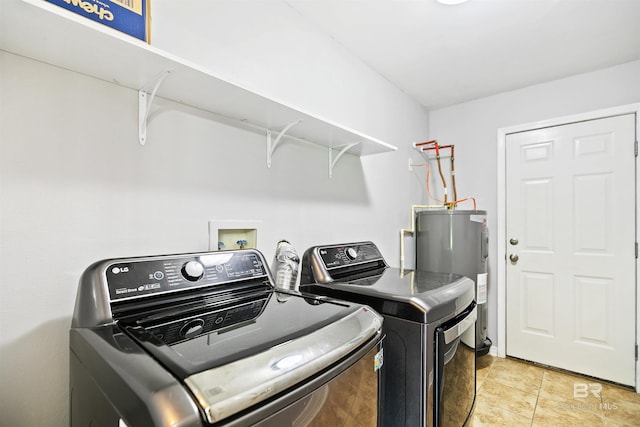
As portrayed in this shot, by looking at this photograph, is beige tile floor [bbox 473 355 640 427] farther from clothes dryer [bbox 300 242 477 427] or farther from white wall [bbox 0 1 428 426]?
white wall [bbox 0 1 428 426]

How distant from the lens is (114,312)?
79cm

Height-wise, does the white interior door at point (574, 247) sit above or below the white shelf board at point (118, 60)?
below

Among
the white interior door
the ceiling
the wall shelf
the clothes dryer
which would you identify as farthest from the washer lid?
the white interior door

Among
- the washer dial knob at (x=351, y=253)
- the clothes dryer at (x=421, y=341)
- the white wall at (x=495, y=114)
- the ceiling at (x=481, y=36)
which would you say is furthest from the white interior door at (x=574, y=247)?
the washer dial knob at (x=351, y=253)

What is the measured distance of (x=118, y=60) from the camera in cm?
88

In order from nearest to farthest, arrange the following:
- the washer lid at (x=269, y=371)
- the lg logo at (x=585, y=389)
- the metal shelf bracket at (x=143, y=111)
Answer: the washer lid at (x=269, y=371)
the metal shelf bracket at (x=143, y=111)
the lg logo at (x=585, y=389)

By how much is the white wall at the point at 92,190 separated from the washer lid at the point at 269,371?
0.68 metres

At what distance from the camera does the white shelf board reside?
0.70m

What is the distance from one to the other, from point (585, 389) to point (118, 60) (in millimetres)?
3340

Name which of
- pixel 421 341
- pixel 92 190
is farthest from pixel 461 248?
pixel 92 190

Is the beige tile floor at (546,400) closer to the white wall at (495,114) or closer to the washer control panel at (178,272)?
the white wall at (495,114)

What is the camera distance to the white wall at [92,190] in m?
0.83

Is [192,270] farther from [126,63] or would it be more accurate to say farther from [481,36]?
[481,36]

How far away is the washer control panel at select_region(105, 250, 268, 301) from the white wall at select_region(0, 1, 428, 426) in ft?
0.64
